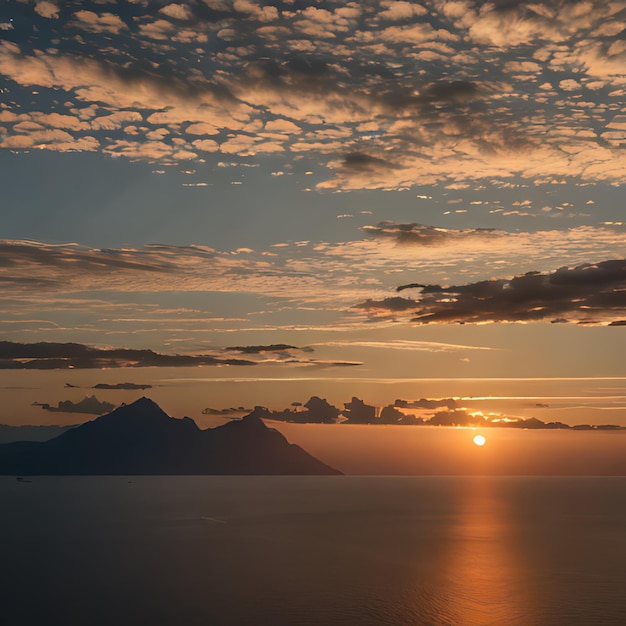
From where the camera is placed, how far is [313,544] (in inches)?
7382

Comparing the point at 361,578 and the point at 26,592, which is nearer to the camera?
the point at 26,592

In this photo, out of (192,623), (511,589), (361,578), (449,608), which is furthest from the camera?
(361,578)

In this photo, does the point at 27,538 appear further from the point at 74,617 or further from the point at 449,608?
the point at 449,608

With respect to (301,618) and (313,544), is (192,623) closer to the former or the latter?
(301,618)

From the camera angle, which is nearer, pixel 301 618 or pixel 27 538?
pixel 301 618

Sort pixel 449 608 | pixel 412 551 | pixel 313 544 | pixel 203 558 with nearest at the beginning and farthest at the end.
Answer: pixel 449 608, pixel 203 558, pixel 412 551, pixel 313 544

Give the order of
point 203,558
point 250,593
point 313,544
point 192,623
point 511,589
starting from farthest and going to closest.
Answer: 1. point 313,544
2. point 203,558
3. point 511,589
4. point 250,593
5. point 192,623

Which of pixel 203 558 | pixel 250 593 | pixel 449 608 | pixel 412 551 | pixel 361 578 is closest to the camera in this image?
pixel 449 608

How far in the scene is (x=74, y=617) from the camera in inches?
3639

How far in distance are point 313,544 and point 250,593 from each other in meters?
80.0

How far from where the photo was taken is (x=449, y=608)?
102m

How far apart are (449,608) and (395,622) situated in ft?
46.4

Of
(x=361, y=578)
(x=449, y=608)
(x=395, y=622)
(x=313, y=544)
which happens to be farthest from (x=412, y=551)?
(x=395, y=622)

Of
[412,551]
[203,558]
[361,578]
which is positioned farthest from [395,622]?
[412,551]
